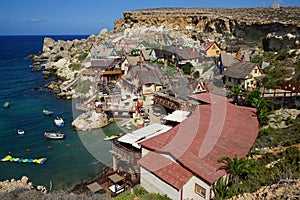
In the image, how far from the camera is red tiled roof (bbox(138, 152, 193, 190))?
12.5 metres

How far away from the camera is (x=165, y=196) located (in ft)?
43.1

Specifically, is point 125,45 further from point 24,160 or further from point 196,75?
point 24,160

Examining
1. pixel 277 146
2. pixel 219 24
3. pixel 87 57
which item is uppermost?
pixel 219 24

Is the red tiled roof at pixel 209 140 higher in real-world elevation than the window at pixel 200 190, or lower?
higher

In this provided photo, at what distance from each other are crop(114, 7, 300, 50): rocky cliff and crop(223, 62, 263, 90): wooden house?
893 cm

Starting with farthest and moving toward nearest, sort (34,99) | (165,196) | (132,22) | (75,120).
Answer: (132,22) → (34,99) → (75,120) → (165,196)

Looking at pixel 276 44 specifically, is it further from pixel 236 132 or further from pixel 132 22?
pixel 132 22

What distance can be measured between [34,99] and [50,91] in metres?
4.73

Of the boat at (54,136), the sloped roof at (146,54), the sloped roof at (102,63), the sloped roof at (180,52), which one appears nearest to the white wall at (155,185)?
the boat at (54,136)

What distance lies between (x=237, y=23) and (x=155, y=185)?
148ft

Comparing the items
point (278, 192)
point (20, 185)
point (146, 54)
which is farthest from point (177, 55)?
point (278, 192)

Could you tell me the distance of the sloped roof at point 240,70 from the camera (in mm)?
29862

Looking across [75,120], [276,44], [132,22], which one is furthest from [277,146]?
[132,22]

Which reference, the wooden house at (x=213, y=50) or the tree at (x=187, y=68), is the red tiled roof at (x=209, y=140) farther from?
the wooden house at (x=213, y=50)
